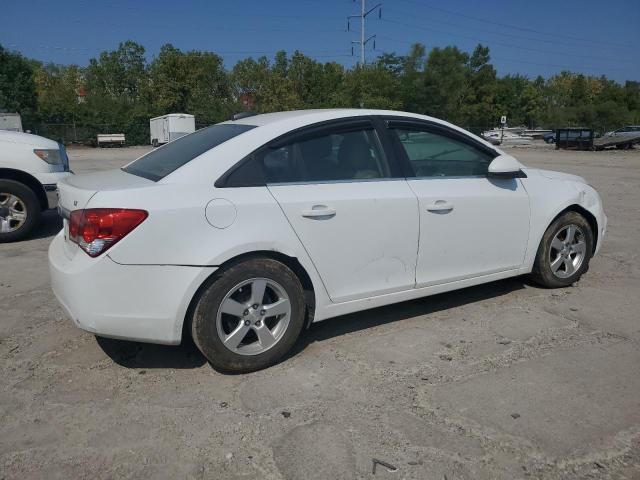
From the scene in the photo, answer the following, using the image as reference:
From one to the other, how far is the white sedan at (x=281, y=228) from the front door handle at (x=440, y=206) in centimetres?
1

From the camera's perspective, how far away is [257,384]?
9.96ft

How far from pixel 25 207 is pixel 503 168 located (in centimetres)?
551

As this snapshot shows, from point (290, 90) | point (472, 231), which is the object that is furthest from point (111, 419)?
point (290, 90)

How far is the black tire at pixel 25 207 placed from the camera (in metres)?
6.23

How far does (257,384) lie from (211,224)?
0.96 m

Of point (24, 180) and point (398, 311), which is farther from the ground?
point (24, 180)

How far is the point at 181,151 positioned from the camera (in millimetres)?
3465

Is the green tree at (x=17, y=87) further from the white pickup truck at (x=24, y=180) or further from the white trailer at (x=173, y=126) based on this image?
the white pickup truck at (x=24, y=180)

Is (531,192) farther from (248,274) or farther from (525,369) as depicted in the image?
(248,274)

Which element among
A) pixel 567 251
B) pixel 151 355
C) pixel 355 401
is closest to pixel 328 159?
pixel 355 401

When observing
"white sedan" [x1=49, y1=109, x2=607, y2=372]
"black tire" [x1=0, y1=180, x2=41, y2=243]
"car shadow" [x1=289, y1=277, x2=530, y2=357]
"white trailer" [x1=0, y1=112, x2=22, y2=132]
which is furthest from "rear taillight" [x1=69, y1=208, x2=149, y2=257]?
"white trailer" [x1=0, y1=112, x2=22, y2=132]

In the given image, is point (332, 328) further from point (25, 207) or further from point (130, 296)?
point (25, 207)

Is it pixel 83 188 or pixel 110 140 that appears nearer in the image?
pixel 83 188

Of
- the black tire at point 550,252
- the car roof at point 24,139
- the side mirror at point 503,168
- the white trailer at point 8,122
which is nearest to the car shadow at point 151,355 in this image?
the side mirror at point 503,168
